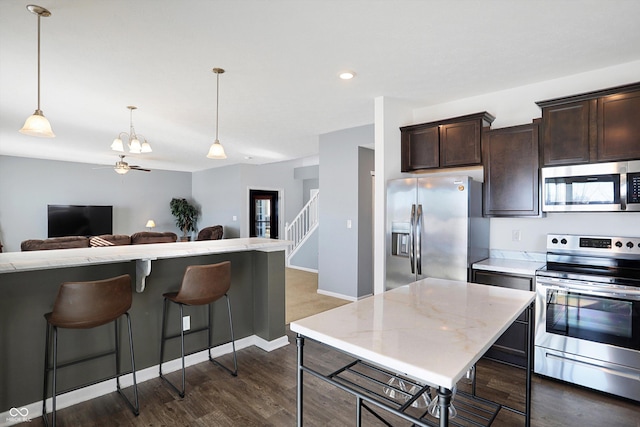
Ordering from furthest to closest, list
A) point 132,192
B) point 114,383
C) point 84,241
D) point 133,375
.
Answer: point 132,192 < point 84,241 < point 114,383 < point 133,375

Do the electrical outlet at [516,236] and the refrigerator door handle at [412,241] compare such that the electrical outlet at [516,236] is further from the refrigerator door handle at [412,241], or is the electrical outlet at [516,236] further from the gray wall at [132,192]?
the gray wall at [132,192]

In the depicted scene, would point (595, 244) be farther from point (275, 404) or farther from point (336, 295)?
point (336, 295)

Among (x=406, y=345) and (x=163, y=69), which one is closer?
(x=406, y=345)

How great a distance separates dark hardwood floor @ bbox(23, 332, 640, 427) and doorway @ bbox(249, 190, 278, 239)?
645 centimetres

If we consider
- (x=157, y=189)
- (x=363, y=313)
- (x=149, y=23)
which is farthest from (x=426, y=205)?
(x=157, y=189)

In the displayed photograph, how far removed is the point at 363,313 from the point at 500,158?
2520 mm

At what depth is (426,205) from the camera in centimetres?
338

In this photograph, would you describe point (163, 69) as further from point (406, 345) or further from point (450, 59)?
point (406, 345)

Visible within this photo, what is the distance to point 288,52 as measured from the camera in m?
2.71

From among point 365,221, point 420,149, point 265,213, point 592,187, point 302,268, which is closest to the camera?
point 592,187

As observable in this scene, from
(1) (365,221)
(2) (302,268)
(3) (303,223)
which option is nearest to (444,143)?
(1) (365,221)

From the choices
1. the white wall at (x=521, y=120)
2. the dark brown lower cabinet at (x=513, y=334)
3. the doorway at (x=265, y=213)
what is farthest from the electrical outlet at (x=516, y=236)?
the doorway at (x=265, y=213)

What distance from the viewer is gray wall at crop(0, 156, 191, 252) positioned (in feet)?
24.3

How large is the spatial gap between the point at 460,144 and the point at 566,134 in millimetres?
923
